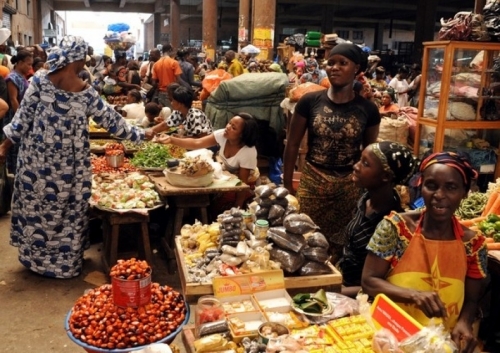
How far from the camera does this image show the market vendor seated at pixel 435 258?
6.92 ft

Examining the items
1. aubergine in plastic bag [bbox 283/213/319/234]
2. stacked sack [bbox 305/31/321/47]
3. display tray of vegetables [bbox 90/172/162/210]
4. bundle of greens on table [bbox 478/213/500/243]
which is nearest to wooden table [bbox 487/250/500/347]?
bundle of greens on table [bbox 478/213/500/243]

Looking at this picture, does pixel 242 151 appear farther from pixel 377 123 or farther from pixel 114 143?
pixel 114 143

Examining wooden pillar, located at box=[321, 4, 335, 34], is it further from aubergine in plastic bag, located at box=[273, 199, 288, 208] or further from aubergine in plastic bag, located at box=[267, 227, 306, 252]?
aubergine in plastic bag, located at box=[267, 227, 306, 252]

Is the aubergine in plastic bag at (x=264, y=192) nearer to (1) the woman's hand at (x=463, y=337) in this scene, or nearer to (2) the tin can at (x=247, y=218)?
(2) the tin can at (x=247, y=218)

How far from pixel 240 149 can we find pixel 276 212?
1867 mm

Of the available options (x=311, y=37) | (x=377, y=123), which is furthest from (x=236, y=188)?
(x=311, y=37)

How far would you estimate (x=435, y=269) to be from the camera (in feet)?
7.18

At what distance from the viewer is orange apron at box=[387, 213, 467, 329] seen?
218cm

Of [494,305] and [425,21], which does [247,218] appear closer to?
[494,305]

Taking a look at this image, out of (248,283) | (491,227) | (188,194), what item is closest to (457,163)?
(248,283)

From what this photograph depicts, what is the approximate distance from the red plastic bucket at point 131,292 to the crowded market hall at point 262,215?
0.04ft

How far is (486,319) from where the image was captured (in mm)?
3490

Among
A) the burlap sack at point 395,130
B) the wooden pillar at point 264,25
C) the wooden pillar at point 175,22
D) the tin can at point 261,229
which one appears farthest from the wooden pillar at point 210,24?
the tin can at point 261,229

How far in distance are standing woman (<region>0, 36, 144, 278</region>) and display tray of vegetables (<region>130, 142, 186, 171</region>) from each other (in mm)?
899
